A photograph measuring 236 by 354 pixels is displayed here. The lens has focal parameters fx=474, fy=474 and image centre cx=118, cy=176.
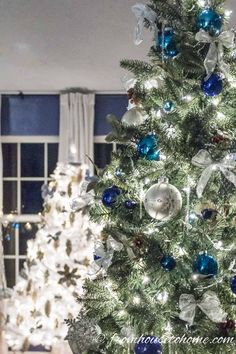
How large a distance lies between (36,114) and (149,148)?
3.39 meters

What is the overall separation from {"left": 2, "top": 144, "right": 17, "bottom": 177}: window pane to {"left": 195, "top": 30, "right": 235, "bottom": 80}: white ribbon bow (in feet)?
11.9

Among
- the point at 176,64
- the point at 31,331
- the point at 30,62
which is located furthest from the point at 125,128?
the point at 31,331

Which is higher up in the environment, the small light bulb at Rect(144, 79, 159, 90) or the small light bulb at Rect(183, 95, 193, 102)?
the small light bulb at Rect(144, 79, 159, 90)

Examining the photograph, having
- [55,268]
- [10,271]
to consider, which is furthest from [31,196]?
[55,268]

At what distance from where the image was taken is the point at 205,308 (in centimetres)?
134

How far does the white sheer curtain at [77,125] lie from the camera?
449 centimetres

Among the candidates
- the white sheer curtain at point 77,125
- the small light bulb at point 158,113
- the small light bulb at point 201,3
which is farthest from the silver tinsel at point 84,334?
the white sheer curtain at point 77,125

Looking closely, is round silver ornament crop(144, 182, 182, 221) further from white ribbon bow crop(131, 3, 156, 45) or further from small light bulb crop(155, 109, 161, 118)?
white ribbon bow crop(131, 3, 156, 45)

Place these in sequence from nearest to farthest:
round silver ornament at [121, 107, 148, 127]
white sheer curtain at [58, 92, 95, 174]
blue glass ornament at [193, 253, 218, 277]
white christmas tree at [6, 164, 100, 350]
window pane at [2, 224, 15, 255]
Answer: blue glass ornament at [193, 253, 218, 277] → round silver ornament at [121, 107, 148, 127] → white christmas tree at [6, 164, 100, 350] → white sheer curtain at [58, 92, 95, 174] → window pane at [2, 224, 15, 255]

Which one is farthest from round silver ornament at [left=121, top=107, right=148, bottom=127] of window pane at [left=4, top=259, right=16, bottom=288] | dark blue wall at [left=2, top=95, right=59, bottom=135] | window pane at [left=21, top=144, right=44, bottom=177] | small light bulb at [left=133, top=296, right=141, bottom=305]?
window pane at [left=4, top=259, right=16, bottom=288]

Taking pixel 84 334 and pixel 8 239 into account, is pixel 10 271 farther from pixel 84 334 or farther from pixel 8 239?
pixel 84 334

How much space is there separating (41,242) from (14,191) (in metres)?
1.53

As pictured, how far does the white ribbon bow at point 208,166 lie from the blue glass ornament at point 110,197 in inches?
12.2

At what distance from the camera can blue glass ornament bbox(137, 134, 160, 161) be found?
4.81ft
